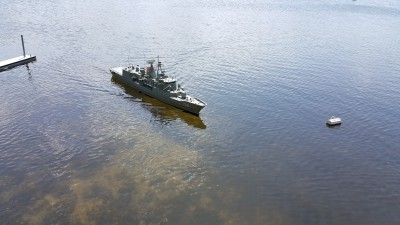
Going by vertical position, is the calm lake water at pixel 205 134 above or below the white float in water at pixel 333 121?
below

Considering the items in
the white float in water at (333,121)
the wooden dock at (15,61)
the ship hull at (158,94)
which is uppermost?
Answer: the white float in water at (333,121)

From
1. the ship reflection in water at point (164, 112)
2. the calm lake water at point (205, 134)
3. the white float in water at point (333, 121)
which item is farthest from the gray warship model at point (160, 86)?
the white float in water at point (333, 121)

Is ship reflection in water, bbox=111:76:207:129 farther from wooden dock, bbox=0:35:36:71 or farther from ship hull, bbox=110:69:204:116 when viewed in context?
wooden dock, bbox=0:35:36:71

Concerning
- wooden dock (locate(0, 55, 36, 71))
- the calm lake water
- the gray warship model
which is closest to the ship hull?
the gray warship model

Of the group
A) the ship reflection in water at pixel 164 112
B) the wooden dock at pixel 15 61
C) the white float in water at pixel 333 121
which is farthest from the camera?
the wooden dock at pixel 15 61

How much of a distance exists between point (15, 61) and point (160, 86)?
1806 inches

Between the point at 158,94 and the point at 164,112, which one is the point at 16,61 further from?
the point at 164,112

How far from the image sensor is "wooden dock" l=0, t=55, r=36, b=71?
85625 mm

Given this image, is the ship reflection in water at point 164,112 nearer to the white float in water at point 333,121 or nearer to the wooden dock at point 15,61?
the white float in water at point 333,121

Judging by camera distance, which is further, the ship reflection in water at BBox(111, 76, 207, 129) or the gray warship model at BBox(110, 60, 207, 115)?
the gray warship model at BBox(110, 60, 207, 115)

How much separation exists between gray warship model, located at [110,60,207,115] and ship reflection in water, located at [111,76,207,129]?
844mm

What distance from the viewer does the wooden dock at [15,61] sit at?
85625 mm

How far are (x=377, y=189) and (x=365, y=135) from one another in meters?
15.4

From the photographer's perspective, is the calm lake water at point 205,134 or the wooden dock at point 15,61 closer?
the calm lake water at point 205,134
